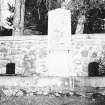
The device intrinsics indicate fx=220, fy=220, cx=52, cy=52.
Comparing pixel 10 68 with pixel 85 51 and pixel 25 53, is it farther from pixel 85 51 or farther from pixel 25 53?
pixel 85 51

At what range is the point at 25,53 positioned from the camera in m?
11.3

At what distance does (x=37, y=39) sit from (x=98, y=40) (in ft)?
10.0

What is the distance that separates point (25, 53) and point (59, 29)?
163 inches

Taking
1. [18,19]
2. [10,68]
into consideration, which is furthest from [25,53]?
[18,19]

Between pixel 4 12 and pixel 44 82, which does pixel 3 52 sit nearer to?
pixel 44 82

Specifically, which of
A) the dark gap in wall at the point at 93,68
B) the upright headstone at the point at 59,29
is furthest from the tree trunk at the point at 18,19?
the upright headstone at the point at 59,29

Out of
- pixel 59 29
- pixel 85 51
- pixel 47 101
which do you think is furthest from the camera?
pixel 85 51

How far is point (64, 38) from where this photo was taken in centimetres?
756

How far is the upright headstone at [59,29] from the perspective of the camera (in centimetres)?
752

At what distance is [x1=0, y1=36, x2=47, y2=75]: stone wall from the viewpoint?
11.1 meters

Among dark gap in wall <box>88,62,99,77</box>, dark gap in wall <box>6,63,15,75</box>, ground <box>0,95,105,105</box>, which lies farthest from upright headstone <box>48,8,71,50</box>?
dark gap in wall <box>6,63,15,75</box>

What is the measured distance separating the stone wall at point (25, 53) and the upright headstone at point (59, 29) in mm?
3404

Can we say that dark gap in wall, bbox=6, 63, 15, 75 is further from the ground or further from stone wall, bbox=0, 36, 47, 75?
the ground

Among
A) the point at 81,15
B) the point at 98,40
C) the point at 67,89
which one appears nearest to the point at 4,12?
the point at 81,15
